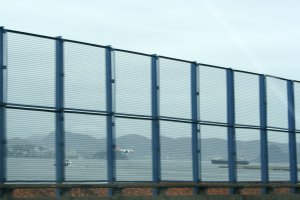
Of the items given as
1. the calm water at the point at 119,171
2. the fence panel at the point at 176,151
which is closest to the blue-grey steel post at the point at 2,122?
the calm water at the point at 119,171

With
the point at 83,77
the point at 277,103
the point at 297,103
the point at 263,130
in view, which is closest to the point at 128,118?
the point at 83,77

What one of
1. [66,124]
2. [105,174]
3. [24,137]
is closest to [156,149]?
[105,174]

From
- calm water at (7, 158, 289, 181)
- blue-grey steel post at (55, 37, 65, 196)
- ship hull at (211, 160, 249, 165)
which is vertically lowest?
calm water at (7, 158, 289, 181)

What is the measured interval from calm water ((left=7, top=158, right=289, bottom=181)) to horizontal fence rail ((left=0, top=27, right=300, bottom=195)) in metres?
0.02

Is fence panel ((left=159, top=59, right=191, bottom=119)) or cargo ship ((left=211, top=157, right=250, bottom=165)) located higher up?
fence panel ((left=159, top=59, right=191, bottom=119))

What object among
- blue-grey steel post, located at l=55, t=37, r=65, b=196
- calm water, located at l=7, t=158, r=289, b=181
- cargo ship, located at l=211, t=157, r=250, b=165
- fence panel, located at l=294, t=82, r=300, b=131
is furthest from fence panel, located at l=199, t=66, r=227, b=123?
blue-grey steel post, located at l=55, t=37, r=65, b=196

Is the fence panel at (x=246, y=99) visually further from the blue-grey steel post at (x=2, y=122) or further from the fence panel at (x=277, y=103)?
the blue-grey steel post at (x=2, y=122)

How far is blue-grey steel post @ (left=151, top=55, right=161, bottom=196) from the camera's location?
18.0m

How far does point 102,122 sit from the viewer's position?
55.3ft

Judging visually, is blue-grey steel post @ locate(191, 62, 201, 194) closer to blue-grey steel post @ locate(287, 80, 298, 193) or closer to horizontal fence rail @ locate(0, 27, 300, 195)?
horizontal fence rail @ locate(0, 27, 300, 195)

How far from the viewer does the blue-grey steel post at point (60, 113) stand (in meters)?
15.8

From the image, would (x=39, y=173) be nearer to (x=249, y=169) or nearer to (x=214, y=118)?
(x=214, y=118)

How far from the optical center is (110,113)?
17.0 meters

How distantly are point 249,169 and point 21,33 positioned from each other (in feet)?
28.8
